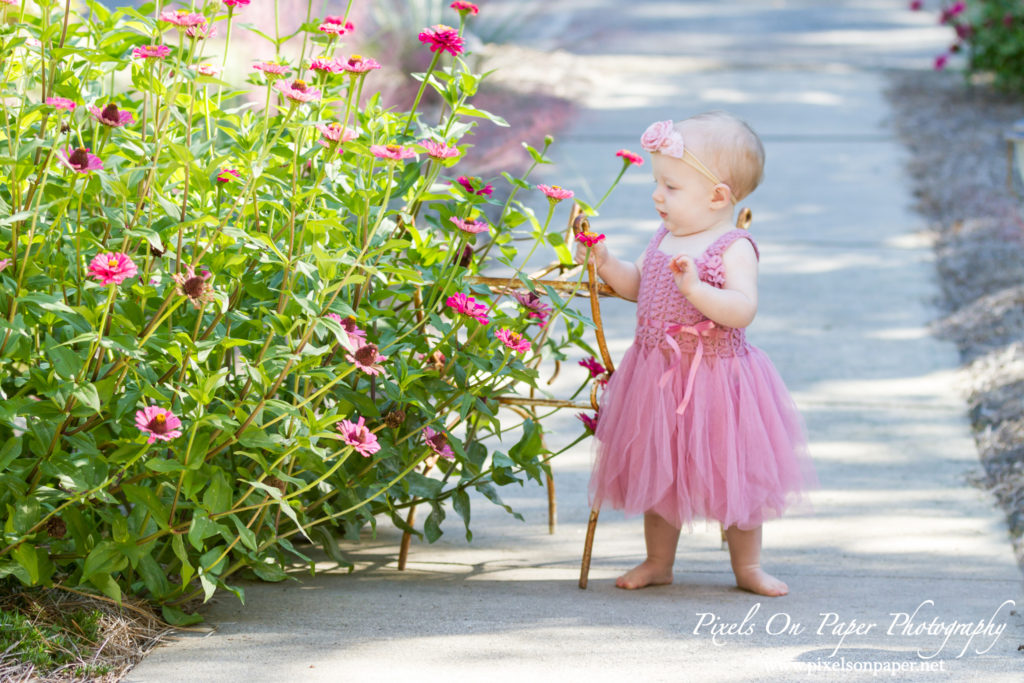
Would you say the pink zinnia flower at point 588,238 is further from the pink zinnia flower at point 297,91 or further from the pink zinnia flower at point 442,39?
the pink zinnia flower at point 297,91

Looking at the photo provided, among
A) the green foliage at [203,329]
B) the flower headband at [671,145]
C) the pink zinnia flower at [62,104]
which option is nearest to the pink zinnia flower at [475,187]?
the green foliage at [203,329]

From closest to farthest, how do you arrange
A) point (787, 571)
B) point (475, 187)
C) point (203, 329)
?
point (203, 329)
point (475, 187)
point (787, 571)

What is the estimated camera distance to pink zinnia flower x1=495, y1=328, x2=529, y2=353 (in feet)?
8.44

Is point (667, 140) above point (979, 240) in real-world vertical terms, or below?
above

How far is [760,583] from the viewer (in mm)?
2855

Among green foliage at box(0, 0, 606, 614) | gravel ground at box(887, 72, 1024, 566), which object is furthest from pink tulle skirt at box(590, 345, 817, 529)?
gravel ground at box(887, 72, 1024, 566)

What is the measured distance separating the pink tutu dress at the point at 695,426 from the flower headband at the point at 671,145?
0.16m

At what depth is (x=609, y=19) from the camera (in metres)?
10.5

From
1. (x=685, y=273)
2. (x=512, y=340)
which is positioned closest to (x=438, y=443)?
(x=512, y=340)

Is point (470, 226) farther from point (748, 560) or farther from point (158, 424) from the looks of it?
point (748, 560)

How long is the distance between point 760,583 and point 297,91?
1594 mm

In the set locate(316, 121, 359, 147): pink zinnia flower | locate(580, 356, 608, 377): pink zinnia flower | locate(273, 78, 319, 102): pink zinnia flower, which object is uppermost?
locate(273, 78, 319, 102): pink zinnia flower

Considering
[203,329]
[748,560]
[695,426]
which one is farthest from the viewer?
[748,560]

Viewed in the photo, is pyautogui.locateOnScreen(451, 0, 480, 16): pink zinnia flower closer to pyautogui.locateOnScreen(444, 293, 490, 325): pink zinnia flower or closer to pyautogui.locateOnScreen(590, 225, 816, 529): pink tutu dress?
pyautogui.locateOnScreen(444, 293, 490, 325): pink zinnia flower
